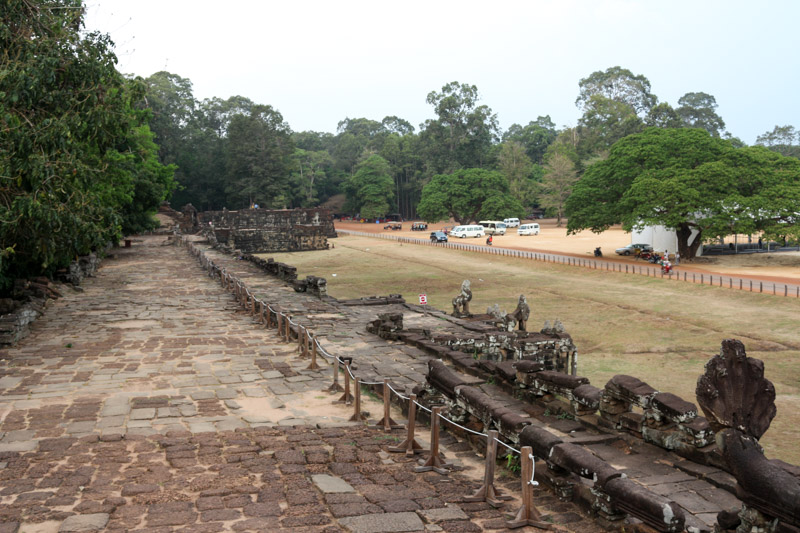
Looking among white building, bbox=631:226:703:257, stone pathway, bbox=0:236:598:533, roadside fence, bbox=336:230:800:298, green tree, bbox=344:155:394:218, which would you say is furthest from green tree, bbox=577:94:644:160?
stone pathway, bbox=0:236:598:533

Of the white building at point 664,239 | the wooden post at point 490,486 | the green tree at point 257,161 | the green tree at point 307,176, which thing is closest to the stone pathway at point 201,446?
the wooden post at point 490,486

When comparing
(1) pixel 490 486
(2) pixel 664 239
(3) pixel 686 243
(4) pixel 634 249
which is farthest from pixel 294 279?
(4) pixel 634 249

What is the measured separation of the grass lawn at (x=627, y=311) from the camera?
586 inches

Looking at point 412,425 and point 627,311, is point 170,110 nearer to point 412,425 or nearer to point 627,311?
point 627,311

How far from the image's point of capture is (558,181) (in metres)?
72.9

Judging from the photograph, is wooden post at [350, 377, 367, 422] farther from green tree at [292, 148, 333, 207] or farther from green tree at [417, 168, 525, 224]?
green tree at [292, 148, 333, 207]

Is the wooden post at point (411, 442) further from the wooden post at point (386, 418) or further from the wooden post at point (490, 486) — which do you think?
the wooden post at point (490, 486)

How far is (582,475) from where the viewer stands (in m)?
5.51

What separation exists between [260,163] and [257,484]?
7248 cm

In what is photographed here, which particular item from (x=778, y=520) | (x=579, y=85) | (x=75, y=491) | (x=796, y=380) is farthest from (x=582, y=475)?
(x=579, y=85)

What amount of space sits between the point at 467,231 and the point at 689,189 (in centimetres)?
2924

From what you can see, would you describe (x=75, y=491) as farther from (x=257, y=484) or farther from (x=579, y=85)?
(x=579, y=85)

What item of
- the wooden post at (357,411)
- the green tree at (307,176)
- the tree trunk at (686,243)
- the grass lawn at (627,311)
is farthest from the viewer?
the green tree at (307,176)

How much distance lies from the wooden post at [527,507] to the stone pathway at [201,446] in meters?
0.18
